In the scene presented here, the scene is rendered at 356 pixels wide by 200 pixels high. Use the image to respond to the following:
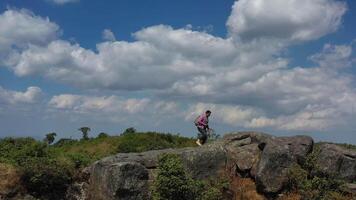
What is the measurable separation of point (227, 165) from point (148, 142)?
451 inches

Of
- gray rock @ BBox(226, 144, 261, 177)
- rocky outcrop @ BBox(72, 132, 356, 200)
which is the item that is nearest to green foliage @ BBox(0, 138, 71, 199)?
rocky outcrop @ BBox(72, 132, 356, 200)

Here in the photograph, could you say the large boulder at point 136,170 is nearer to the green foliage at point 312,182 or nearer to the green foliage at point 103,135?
the green foliage at point 312,182

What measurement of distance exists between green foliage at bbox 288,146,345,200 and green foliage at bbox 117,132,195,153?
37.0 ft

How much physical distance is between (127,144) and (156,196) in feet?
45.9

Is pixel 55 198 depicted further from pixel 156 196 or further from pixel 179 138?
pixel 179 138

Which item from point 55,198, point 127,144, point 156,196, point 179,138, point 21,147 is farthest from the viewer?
point 179,138

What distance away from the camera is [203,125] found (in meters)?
29.3

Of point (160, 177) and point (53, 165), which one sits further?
point (53, 165)

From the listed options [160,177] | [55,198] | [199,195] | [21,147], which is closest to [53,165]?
[55,198]

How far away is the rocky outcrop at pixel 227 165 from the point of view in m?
23.3

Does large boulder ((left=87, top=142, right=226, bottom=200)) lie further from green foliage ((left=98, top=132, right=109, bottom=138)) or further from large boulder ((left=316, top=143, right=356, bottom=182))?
Answer: green foliage ((left=98, top=132, right=109, bottom=138))

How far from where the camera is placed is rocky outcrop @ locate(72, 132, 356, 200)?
2331 cm

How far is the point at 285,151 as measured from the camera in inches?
1005

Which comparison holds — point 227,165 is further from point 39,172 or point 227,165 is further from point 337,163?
point 39,172
